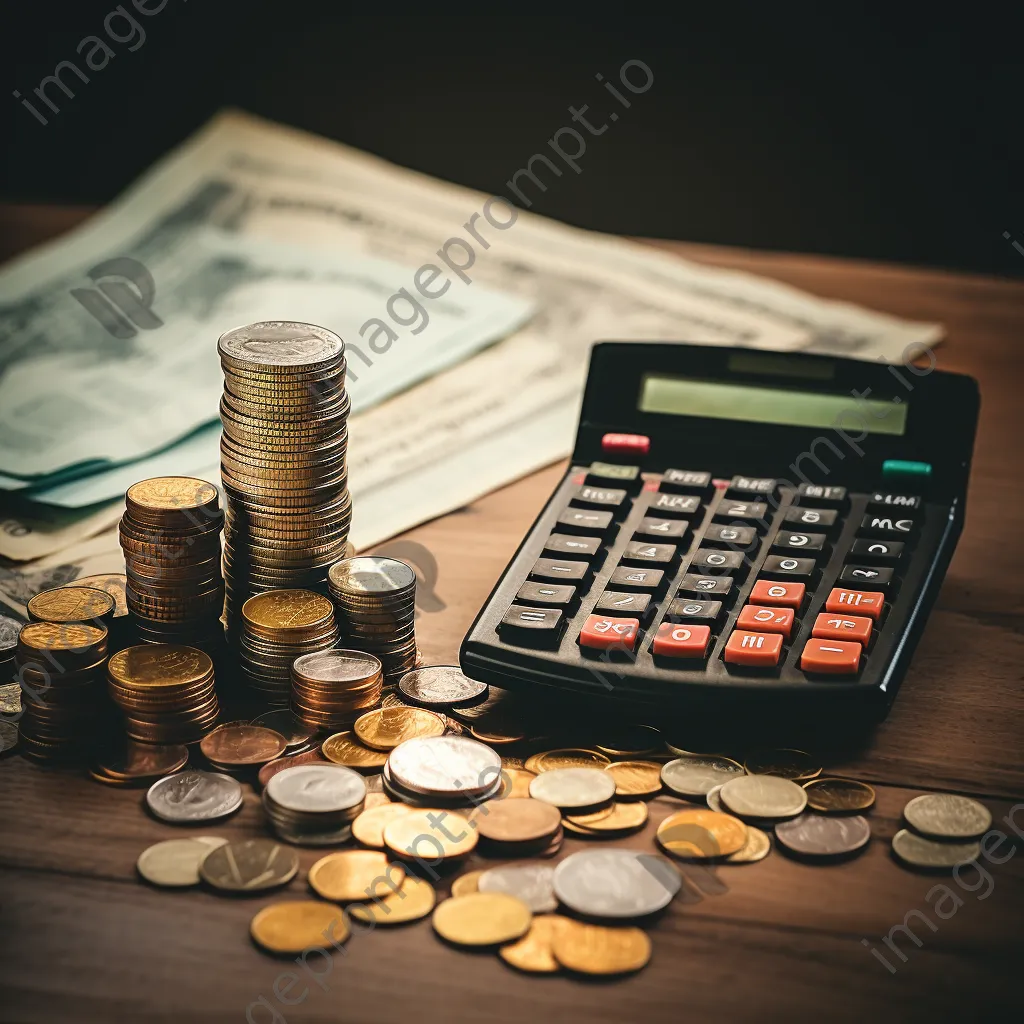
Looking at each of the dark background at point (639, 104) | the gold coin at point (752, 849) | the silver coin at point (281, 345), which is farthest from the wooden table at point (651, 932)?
the dark background at point (639, 104)

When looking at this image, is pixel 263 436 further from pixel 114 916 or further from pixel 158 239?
pixel 158 239

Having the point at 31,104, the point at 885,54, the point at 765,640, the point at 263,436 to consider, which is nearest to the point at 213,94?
the point at 31,104

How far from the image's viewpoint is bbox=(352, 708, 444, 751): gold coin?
0.67 m

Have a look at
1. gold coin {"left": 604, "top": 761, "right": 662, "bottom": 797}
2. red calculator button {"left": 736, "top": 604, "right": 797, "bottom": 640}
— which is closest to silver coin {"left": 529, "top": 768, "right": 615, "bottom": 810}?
gold coin {"left": 604, "top": 761, "right": 662, "bottom": 797}

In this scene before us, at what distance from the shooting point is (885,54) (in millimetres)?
1437

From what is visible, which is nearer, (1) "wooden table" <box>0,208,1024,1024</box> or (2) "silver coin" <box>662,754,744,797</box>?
(1) "wooden table" <box>0,208,1024,1024</box>

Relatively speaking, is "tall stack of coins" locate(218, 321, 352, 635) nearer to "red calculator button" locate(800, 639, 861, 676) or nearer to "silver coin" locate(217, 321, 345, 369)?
"silver coin" locate(217, 321, 345, 369)

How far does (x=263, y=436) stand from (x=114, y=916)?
253mm

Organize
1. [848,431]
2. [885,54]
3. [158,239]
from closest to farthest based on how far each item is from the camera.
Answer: [848,431]
[158,239]
[885,54]

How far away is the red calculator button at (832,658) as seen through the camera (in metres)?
0.66

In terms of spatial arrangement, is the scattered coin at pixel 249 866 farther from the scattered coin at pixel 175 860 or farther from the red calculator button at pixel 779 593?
the red calculator button at pixel 779 593

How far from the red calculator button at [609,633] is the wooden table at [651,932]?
0.26 feet

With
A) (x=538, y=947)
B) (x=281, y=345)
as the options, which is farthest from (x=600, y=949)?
(x=281, y=345)

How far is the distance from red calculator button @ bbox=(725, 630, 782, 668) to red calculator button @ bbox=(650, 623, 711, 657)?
0.04 feet
